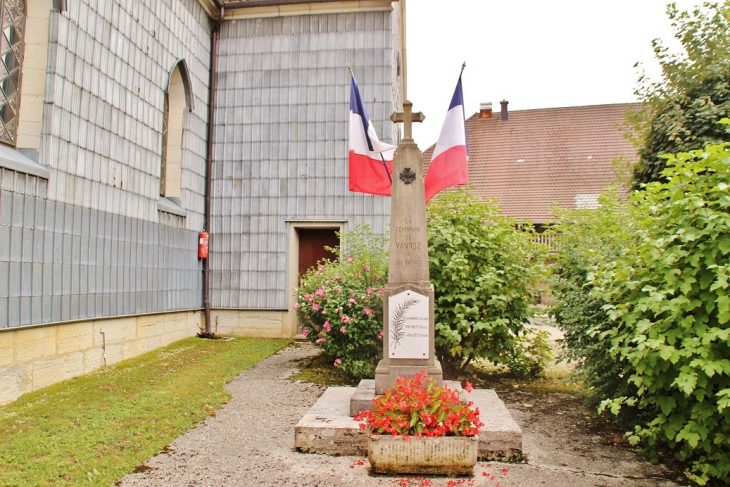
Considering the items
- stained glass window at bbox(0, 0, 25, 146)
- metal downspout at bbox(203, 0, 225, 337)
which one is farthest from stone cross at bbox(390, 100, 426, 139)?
metal downspout at bbox(203, 0, 225, 337)

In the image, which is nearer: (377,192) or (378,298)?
(377,192)

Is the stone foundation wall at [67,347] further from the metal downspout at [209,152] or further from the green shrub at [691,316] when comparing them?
the green shrub at [691,316]

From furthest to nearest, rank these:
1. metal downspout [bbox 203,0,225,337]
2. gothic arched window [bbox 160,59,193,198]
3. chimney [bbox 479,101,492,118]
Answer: chimney [bbox 479,101,492,118] → metal downspout [bbox 203,0,225,337] → gothic arched window [bbox 160,59,193,198]

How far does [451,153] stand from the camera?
622cm

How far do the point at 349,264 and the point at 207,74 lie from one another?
6353mm

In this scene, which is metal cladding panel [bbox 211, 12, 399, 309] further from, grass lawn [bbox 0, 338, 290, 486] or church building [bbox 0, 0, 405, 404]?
grass lawn [bbox 0, 338, 290, 486]

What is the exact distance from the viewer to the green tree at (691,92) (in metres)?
8.67

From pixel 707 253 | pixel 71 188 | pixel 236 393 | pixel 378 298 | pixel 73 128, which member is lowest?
pixel 236 393

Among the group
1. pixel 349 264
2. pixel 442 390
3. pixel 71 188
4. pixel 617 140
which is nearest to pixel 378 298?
pixel 349 264

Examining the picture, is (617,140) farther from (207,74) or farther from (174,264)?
(174,264)

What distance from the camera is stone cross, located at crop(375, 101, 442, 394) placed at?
571 centimetres

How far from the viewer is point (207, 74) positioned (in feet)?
40.3

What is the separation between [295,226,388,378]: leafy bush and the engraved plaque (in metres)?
2.09

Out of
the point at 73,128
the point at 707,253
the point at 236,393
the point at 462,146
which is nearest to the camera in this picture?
the point at 707,253
